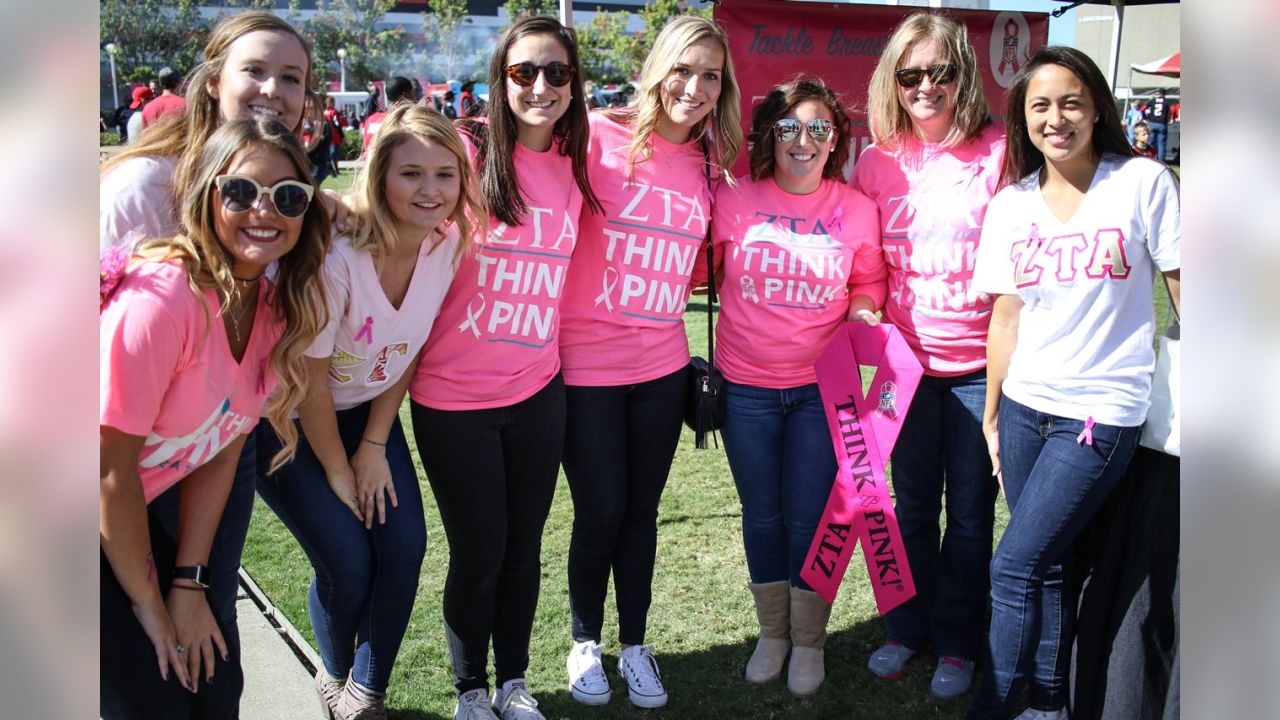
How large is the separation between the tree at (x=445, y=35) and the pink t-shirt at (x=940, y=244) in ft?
207

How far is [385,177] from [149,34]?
215 ft

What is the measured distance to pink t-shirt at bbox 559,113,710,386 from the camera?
10.5 ft

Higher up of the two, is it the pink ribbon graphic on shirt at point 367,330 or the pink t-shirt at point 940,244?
the pink t-shirt at point 940,244

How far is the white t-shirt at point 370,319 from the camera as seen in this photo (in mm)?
2732

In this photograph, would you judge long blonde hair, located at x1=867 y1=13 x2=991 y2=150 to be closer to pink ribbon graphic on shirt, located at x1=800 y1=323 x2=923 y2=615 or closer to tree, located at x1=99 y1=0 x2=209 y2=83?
pink ribbon graphic on shirt, located at x1=800 y1=323 x2=923 y2=615

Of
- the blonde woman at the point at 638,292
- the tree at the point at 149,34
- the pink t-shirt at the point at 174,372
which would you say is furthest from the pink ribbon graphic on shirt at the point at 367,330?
the tree at the point at 149,34

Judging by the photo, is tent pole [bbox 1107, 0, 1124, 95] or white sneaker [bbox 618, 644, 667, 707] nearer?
white sneaker [bbox 618, 644, 667, 707]

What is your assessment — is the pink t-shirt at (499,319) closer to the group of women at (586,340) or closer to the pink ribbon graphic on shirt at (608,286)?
the group of women at (586,340)

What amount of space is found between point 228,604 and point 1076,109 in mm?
2670

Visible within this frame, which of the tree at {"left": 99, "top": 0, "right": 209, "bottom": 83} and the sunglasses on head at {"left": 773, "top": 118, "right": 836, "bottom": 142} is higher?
the tree at {"left": 99, "top": 0, "right": 209, "bottom": 83}

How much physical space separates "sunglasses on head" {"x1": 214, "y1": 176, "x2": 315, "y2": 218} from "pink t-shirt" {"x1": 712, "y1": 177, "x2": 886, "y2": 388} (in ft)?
4.80

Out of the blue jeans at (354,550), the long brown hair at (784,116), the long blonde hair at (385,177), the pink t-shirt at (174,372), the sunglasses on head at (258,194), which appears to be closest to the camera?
the pink t-shirt at (174,372)

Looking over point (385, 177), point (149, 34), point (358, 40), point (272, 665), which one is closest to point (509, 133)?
point (385, 177)

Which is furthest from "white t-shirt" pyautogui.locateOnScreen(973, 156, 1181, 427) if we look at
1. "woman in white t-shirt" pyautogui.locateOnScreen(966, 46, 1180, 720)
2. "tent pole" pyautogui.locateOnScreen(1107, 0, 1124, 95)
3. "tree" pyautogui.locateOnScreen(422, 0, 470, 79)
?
"tree" pyautogui.locateOnScreen(422, 0, 470, 79)
